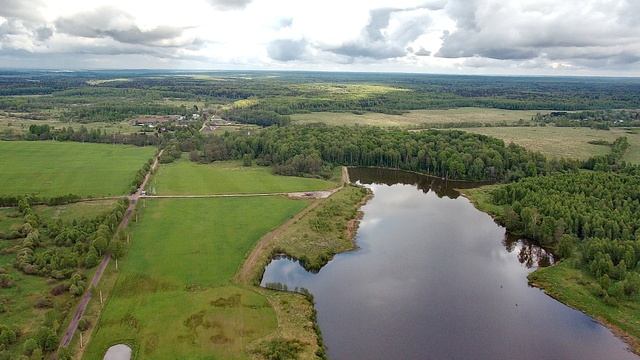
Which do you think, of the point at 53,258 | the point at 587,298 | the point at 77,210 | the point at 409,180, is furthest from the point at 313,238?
the point at 409,180

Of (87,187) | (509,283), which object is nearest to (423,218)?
(509,283)

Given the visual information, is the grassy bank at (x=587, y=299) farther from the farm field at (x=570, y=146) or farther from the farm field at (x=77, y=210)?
the farm field at (x=570, y=146)

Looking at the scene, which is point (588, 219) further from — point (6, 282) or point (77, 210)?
point (77, 210)

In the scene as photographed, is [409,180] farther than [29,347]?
Yes

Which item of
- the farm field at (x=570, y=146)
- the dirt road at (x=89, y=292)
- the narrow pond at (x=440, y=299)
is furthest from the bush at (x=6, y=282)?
the farm field at (x=570, y=146)

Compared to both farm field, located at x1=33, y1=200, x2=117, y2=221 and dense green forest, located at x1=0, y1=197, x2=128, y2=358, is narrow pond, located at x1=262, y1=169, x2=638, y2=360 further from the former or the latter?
farm field, located at x1=33, y1=200, x2=117, y2=221

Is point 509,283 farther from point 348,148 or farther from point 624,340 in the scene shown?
point 348,148
